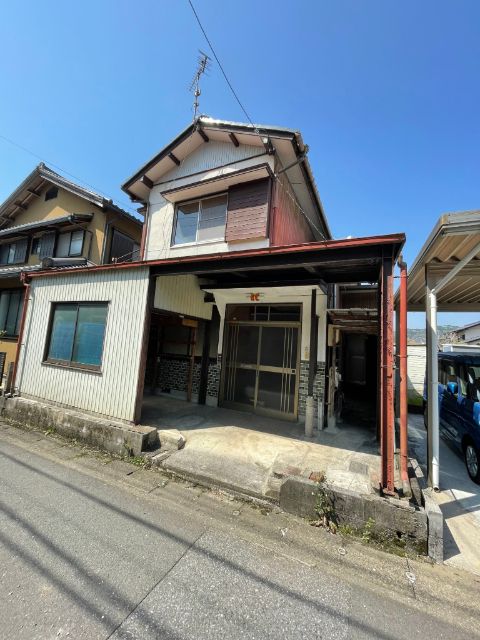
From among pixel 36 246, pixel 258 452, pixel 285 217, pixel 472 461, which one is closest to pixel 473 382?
pixel 472 461

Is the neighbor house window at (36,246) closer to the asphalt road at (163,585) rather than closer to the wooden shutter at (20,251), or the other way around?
the wooden shutter at (20,251)

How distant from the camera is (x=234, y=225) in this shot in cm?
677

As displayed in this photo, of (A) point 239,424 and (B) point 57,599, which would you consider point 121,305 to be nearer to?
(A) point 239,424

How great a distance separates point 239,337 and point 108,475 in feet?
13.7

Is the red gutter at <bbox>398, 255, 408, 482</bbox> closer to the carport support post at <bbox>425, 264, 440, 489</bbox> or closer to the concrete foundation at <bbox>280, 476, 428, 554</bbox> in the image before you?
the concrete foundation at <bbox>280, 476, 428, 554</bbox>

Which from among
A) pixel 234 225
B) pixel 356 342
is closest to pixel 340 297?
pixel 356 342

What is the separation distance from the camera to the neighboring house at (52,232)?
10312 mm

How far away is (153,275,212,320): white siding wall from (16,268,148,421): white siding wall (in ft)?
1.28

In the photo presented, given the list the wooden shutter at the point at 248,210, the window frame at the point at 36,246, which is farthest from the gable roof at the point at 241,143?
the window frame at the point at 36,246

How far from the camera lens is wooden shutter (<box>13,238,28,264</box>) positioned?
11953 millimetres

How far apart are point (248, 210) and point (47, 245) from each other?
375 inches

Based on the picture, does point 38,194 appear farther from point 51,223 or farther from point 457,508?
point 457,508

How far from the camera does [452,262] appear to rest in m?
4.23

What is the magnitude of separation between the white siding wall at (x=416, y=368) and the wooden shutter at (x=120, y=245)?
12.4 meters
